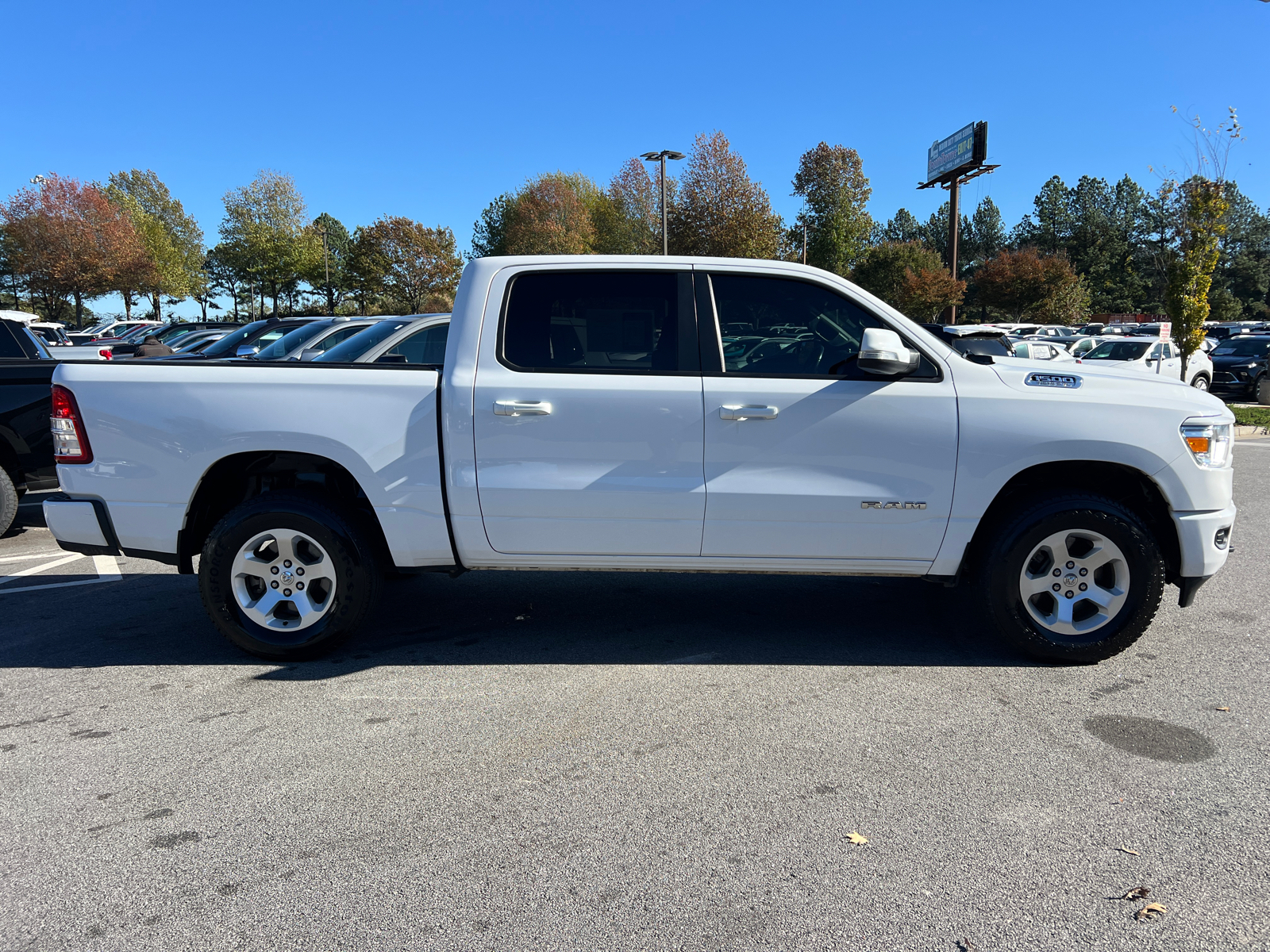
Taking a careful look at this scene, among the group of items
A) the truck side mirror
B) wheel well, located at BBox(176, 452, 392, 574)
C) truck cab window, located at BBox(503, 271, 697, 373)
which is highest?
truck cab window, located at BBox(503, 271, 697, 373)

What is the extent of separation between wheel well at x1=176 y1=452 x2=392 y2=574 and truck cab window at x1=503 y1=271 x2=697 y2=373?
1.11 m

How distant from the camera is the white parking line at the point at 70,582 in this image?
5.92 metres

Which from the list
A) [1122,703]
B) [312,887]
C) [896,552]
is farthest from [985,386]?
[312,887]

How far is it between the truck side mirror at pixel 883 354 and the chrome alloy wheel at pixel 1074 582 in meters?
1.13

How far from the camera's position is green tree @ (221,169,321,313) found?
5859cm

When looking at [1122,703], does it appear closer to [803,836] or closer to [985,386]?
[985,386]

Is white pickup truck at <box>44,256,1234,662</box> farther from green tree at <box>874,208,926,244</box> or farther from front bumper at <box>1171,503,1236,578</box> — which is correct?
green tree at <box>874,208,926,244</box>

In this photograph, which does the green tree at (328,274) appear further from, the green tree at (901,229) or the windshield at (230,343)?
the green tree at (901,229)

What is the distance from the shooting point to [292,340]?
10.6 m

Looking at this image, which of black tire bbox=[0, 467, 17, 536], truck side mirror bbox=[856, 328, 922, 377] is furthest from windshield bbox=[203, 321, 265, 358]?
truck side mirror bbox=[856, 328, 922, 377]

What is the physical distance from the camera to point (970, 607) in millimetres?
5414

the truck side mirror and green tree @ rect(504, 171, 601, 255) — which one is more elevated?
green tree @ rect(504, 171, 601, 255)

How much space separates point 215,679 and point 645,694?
2.09 metres

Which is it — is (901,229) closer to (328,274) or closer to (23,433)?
(328,274)
